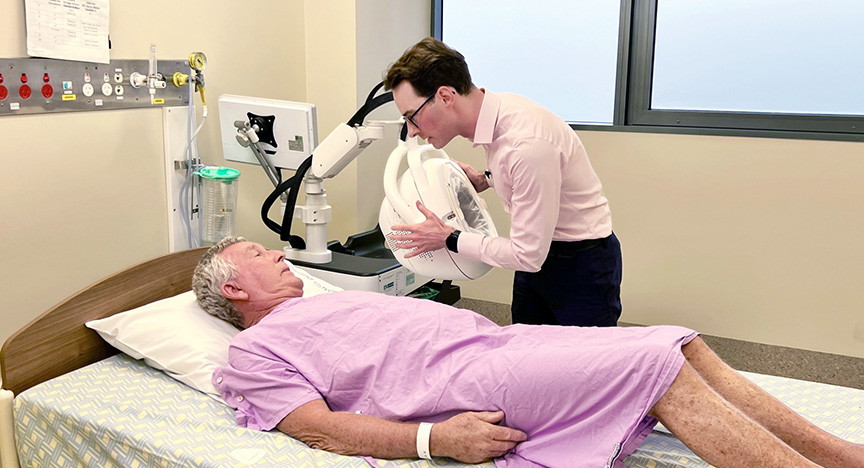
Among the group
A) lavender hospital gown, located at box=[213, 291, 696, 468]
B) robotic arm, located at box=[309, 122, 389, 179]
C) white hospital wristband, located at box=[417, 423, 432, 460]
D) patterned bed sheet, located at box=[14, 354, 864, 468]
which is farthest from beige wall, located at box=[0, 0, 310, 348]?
white hospital wristband, located at box=[417, 423, 432, 460]

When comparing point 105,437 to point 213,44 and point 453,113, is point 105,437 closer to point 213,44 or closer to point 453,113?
point 453,113

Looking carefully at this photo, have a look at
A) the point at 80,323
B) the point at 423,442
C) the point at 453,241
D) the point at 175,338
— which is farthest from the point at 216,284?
the point at 423,442

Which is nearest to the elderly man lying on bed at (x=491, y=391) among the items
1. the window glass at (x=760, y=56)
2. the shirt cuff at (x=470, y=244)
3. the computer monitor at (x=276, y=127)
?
the shirt cuff at (x=470, y=244)

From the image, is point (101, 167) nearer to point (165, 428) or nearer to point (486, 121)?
point (165, 428)

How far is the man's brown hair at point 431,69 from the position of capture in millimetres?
1870

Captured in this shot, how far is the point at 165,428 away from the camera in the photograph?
5.32 feet

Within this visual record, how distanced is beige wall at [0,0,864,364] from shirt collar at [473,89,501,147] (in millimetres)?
1197

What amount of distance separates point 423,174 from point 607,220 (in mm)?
531

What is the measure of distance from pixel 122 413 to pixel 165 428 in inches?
5.2

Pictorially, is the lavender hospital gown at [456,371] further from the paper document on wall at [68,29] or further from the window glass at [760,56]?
the window glass at [760,56]

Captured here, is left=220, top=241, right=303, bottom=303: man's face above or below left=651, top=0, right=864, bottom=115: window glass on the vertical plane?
below

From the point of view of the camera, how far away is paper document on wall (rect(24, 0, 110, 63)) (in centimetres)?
204

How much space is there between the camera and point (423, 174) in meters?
2.14

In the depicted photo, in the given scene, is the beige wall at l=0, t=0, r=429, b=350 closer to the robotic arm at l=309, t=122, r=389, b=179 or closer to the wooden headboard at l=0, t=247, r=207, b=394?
the wooden headboard at l=0, t=247, r=207, b=394
